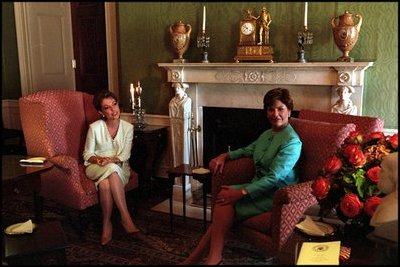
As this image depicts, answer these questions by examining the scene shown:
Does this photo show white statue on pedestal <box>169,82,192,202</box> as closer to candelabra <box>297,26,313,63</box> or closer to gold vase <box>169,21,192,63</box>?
gold vase <box>169,21,192,63</box>

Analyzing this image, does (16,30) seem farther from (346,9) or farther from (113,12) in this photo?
(346,9)

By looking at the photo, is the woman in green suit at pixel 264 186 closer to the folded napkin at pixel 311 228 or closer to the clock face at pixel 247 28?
the folded napkin at pixel 311 228

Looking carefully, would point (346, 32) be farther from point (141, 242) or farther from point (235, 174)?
point (141, 242)

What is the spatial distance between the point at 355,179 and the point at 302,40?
5.33 feet

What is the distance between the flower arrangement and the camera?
1416 millimetres

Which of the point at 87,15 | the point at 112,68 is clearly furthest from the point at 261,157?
the point at 87,15

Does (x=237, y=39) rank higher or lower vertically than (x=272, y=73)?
higher

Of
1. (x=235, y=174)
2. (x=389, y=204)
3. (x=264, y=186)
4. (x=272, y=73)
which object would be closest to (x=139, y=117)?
(x=272, y=73)

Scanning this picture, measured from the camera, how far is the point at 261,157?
7.36 feet

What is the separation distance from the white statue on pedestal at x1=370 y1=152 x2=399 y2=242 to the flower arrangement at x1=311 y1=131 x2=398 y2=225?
38 cm

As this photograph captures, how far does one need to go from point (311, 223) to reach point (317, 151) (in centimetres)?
61

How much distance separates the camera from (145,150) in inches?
132

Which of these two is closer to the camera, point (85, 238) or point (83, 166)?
point (85, 238)

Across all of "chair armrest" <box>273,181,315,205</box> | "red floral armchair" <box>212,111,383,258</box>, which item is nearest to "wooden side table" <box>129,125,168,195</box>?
"red floral armchair" <box>212,111,383,258</box>
